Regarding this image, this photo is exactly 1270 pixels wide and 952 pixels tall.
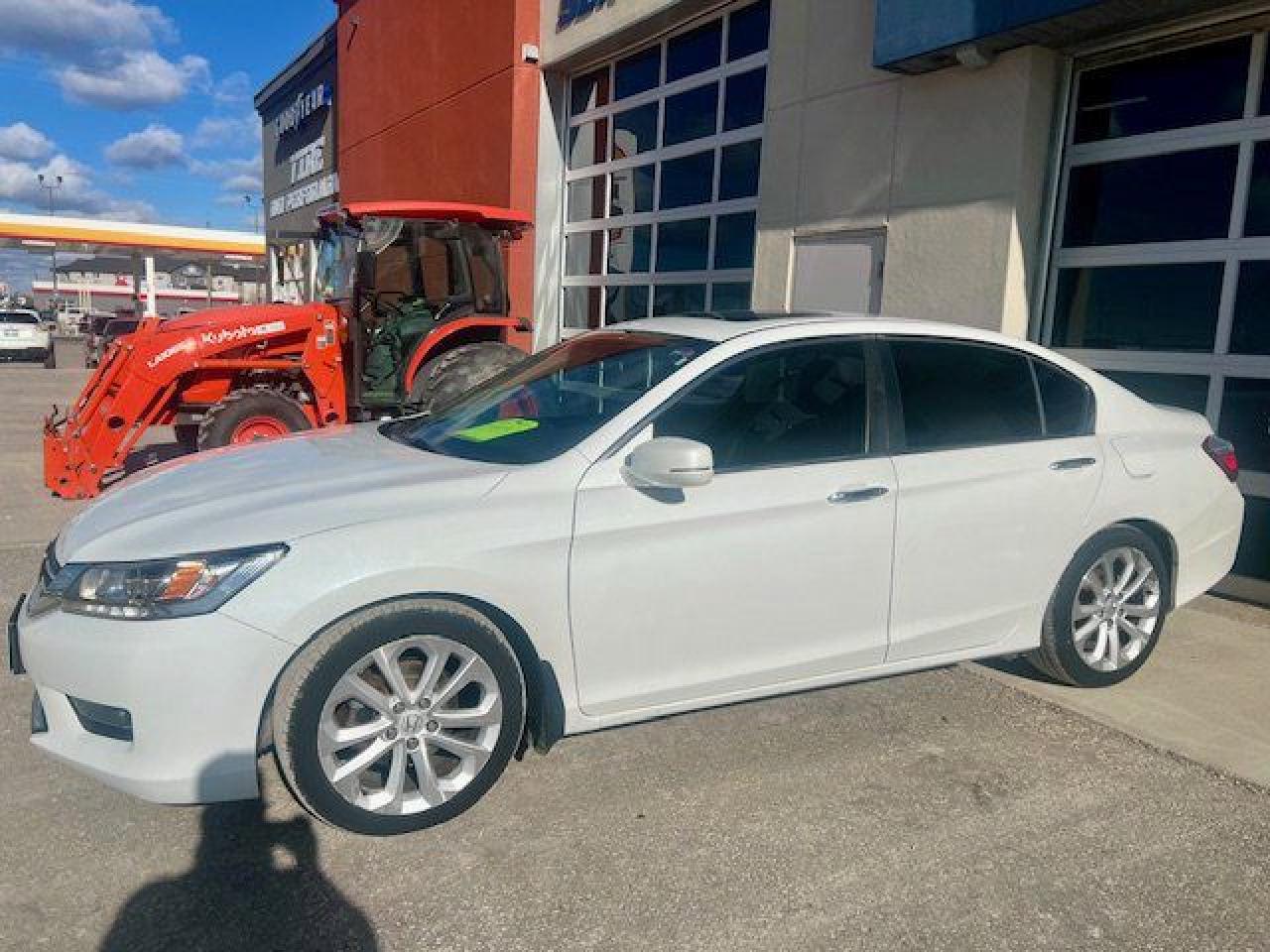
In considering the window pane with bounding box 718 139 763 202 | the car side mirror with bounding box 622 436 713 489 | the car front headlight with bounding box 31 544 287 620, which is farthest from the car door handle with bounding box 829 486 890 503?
the window pane with bounding box 718 139 763 202

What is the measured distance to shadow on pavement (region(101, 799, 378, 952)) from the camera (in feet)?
7.98

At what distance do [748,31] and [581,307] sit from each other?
4.31 metres

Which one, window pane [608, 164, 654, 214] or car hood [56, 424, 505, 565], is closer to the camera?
car hood [56, 424, 505, 565]

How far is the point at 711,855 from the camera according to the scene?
2865 millimetres

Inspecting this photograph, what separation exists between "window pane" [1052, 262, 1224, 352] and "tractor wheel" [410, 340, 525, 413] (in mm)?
4388

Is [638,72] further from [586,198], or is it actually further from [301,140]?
[301,140]

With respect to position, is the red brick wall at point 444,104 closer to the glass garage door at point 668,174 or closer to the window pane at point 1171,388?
the glass garage door at point 668,174

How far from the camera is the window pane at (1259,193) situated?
5832 mm

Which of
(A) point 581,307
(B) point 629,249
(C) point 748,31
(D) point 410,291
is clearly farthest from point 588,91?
(D) point 410,291

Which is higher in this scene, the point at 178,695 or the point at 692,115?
the point at 692,115

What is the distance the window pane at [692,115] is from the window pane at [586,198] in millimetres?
1559

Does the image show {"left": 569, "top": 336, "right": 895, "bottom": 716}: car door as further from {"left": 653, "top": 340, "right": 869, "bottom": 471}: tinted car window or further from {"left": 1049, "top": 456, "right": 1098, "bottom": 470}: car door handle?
{"left": 1049, "top": 456, "right": 1098, "bottom": 470}: car door handle

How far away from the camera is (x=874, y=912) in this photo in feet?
8.59

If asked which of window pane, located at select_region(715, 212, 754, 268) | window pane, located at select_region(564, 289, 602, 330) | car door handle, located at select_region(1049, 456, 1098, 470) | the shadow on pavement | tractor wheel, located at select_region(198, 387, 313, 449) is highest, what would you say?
window pane, located at select_region(715, 212, 754, 268)
